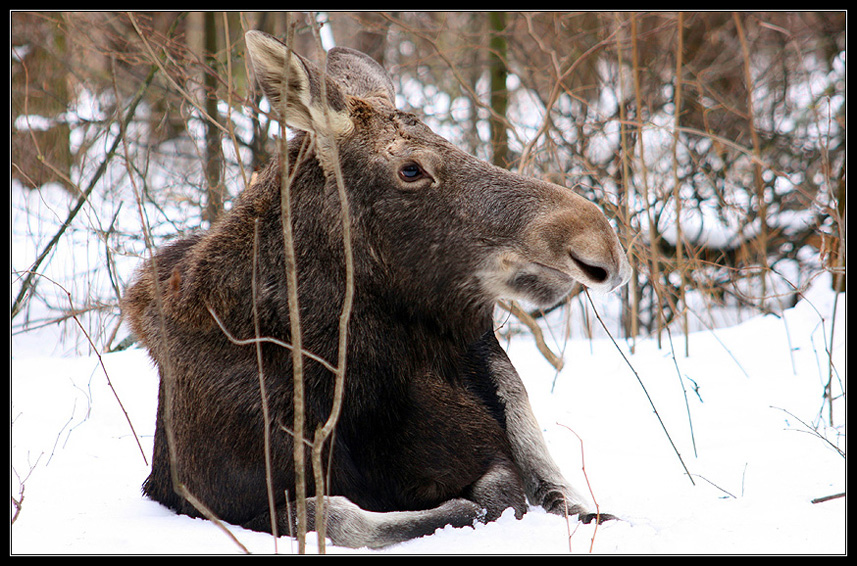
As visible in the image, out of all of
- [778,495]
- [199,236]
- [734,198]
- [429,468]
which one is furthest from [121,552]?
[734,198]

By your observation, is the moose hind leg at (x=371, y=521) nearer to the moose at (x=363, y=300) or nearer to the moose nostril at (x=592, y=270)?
the moose at (x=363, y=300)

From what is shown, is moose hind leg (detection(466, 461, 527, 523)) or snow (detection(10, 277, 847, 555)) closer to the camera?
snow (detection(10, 277, 847, 555))

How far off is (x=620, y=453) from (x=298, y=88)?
2.37 m

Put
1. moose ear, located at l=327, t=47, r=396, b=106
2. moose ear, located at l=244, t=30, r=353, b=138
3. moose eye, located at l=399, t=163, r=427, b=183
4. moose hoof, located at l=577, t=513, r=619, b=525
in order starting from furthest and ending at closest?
1. moose ear, located at l=327, t=47, r=396, b=106
2. moose hoof, located at l=577, t=513, r=619, b=525
3. moose eye, located at l=399, t=163, r=427, b=183
4. moose ear, located at l=244, t=30, r=353, b=138

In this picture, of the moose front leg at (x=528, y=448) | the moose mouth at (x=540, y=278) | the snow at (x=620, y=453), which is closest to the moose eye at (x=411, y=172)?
the moose mouth at (x=540, y=278)

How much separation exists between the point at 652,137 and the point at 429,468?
703 centimetres

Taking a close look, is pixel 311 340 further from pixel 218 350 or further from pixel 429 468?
pixel 429 468

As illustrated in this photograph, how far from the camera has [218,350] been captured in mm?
2906

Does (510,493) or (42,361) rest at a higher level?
(42,361)

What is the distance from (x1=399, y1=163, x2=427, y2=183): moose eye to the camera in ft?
9.47

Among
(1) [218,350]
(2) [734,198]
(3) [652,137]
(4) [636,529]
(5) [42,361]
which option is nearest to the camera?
(4) [636,529]

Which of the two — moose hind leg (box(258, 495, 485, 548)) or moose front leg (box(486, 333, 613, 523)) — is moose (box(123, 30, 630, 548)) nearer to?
moose hind leg (box(258, 495, 485, 548))

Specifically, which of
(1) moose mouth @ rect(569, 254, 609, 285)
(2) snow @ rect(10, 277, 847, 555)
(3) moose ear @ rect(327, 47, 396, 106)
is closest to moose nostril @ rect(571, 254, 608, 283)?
(1) moose mouth @ rect(569, 254, 609, 285)

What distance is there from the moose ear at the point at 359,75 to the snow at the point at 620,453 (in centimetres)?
160
